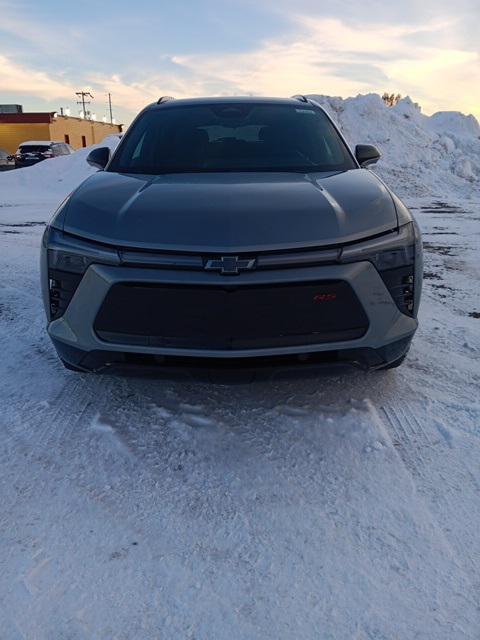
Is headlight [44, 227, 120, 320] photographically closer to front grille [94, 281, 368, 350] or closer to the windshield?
front grille [94, 281, 368, 350]

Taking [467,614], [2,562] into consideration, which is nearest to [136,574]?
[2,562]

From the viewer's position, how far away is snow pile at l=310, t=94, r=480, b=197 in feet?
46.7

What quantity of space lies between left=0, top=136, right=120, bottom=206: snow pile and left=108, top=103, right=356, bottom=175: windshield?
1128 cm

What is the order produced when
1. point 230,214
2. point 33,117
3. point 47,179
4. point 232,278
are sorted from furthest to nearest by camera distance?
point 33,117, point 47,179, point 230,214, point 232,278

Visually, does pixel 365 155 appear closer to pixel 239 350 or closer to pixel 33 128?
pixel 239 350

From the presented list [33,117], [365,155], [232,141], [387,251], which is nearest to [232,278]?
[387,251]

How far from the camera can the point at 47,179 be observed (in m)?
16.8

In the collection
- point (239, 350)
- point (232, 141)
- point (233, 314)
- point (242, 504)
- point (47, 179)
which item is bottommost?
point (47, 179)

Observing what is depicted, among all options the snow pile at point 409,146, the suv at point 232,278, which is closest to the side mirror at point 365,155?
the suv at point 232,278

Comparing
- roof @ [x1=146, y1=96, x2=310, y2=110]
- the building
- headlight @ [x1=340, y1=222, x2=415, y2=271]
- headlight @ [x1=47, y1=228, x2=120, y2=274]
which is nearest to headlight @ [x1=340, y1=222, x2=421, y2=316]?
headlight @ [x1=340, y1=222, x2=415, y2=271]

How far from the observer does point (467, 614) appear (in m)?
1.56

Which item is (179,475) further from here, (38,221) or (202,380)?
(38,221)

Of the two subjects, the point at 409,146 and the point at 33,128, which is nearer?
the point at 409,146

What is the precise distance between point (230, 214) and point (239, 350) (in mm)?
573
